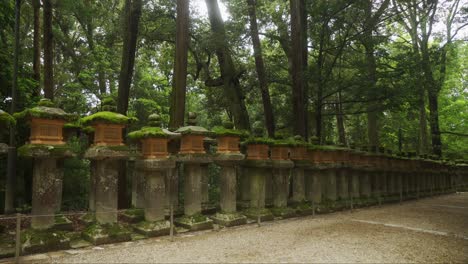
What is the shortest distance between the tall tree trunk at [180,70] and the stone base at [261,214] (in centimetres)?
343

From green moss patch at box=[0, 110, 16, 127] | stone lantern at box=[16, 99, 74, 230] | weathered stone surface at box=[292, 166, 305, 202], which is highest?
green moss patch at box=[0, 110, 16, 127]

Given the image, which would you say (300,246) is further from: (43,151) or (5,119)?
(5,119)

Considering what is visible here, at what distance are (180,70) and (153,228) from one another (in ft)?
17.6

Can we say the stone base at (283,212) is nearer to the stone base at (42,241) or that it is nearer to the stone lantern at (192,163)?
the stone lantern at (192,163)

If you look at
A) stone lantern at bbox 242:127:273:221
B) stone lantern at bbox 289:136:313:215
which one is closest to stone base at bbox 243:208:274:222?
stone lantern at bbox 242:127:273:221

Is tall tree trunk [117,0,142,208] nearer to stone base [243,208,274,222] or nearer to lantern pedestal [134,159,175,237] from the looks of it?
lantern pedestal [134,159,175,237]

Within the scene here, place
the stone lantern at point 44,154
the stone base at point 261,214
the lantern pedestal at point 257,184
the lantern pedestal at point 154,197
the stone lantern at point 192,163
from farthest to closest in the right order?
the lantern pedestal at point 257,184 < the stone base at point 261,214 < the stone lantern at point 192,163 < the lantern pedestal at point 154,197 < the stone lantern at point 44,154

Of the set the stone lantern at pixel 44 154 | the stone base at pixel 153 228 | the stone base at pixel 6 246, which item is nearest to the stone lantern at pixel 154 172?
the stone base at pixel 153 228

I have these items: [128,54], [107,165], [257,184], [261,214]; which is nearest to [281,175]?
[257,184]

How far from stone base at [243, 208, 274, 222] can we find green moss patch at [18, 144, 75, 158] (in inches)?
195

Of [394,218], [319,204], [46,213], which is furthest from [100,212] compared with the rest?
[394,218]

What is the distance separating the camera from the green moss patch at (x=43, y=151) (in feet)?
18.7

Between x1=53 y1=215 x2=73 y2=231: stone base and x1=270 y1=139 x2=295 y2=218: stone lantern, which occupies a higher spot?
x1=270 y1=139 x2=295 y2=218: stone lantern

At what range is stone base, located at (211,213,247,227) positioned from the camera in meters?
8.05
